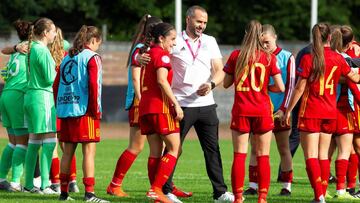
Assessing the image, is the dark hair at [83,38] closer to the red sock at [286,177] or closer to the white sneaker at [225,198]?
the white sneaker at [225,198]

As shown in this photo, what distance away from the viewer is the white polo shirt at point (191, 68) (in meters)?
12.4

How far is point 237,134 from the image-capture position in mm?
11781

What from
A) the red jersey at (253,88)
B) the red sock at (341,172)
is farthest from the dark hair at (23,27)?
the red sock at (341,172)

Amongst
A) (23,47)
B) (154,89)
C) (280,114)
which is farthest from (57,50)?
(280,114)

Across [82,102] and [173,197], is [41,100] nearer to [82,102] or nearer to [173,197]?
[82,102]

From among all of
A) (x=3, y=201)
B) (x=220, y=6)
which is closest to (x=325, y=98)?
(x=3, y=201)

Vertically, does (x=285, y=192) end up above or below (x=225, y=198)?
below

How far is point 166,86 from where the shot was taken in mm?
11609

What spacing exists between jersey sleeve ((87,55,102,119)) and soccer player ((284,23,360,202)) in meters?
1.99

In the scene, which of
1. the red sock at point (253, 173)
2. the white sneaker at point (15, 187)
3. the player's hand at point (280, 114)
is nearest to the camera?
the player's hand at point (280, 114)

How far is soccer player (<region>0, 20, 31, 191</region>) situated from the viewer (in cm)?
1380

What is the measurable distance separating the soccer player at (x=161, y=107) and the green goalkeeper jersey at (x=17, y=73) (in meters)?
2.49

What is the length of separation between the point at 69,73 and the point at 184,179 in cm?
435

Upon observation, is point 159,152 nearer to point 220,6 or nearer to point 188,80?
point 188,80
